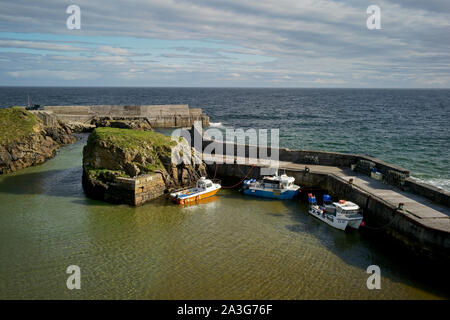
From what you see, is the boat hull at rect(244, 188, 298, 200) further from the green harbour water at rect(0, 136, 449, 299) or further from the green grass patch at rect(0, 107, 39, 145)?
the green grass patch at rect(0, 107, 39, 145)

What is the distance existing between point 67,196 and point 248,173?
14289 millimetres

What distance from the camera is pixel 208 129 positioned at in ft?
205

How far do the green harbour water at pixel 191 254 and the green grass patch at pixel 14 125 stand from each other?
1105 cm

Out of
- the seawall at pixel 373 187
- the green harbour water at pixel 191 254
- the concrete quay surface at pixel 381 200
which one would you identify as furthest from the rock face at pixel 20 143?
the concrete quay surface at pixel 381 200

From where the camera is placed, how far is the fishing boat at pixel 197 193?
76.4 ft

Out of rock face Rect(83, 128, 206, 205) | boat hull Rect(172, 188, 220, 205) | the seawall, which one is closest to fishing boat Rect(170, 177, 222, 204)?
boat hull Rect(172, 188, 220, 205)

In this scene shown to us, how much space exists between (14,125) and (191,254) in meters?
29.3

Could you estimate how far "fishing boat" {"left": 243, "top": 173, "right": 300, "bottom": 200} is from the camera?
23938 mm

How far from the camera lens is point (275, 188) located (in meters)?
24.3

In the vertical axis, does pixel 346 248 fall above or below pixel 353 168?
below

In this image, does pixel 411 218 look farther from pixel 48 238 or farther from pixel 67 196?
pixel 67 196
